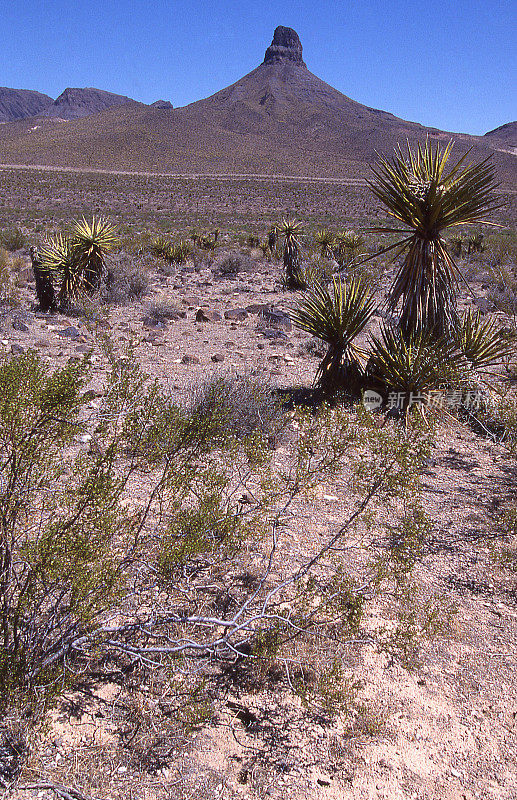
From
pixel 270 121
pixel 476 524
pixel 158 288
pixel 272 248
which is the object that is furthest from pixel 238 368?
pixel 270 121

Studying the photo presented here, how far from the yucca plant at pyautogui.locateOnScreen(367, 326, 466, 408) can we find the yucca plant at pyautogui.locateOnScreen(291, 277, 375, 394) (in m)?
0.30

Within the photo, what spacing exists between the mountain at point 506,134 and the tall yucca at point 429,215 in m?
137

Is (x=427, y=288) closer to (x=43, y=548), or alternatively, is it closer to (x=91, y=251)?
(x=43, y=548)

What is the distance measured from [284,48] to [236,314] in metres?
166

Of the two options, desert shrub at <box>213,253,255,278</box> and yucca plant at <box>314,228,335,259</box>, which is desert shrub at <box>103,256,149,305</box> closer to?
desert shrub at <box>213,253,255,278</box>

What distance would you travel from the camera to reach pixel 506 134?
133875mm

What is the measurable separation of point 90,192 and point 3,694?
4155 cm

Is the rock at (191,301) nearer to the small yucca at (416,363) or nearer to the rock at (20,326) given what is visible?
the rock at (20,326)

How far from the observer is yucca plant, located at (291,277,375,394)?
6277mm

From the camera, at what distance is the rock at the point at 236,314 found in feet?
35.2

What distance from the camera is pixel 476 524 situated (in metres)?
4.33

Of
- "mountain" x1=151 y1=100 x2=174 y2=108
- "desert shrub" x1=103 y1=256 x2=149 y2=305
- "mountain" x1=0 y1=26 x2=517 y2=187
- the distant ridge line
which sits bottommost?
"desert shrub" x1=103 y1=256 x2=149 y2=305

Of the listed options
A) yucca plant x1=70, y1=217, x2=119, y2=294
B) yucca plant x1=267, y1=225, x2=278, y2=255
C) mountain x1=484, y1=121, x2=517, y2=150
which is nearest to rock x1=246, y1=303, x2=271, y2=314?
yucca plant x1=70, y1=217, x2=119, y2=294

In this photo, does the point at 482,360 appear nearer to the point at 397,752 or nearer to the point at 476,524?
the point at 476,524
